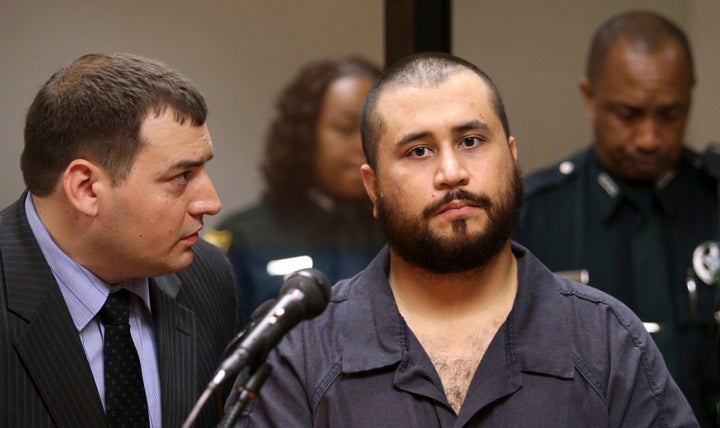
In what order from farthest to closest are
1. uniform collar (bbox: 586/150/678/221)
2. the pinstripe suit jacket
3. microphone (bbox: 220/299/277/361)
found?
uniform collar (bbox: 586/150/678/221)
the pinstripe suit jacket
microphone (bbox: 220/299/277/361)

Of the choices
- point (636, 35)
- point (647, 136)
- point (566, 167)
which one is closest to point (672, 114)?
point (647, 136)

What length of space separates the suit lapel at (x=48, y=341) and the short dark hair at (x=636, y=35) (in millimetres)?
2074

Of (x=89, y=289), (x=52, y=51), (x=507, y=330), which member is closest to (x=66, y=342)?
(x=89, y=289)

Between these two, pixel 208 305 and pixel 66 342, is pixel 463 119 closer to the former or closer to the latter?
pixel 208 305

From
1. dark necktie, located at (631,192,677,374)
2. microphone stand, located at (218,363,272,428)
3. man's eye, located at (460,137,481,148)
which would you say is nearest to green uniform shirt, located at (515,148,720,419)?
dark necktie, located at (631,192,677,374)

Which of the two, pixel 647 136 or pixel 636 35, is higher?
pixel 636 35

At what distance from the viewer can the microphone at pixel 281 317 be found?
170 centimetres

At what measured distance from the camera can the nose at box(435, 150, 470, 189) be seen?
222 centimetres

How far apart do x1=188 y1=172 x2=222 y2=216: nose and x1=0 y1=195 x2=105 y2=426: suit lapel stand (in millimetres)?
320

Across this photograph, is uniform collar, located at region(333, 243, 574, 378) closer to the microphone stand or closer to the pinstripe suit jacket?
the pinstripe suit jacket

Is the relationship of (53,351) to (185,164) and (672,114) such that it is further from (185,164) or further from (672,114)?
(672,114)

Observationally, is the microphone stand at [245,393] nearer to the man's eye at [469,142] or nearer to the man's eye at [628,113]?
the man's eye at [469,142]

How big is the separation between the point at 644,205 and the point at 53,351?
6.79ft

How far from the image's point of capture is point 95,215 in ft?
7.47
